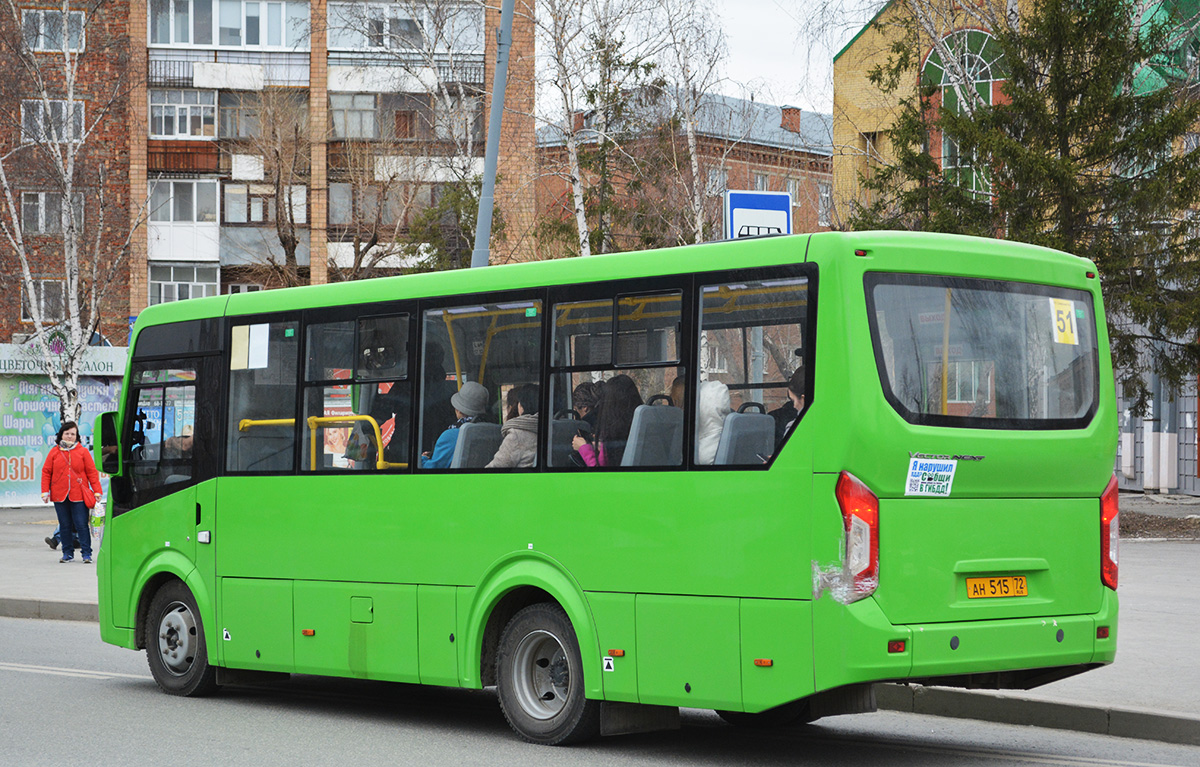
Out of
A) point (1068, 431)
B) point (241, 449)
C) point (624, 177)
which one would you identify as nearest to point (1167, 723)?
point (1068, 431)

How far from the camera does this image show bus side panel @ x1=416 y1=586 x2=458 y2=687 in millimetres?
9719

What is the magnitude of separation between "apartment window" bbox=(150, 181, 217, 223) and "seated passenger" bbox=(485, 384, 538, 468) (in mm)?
45813

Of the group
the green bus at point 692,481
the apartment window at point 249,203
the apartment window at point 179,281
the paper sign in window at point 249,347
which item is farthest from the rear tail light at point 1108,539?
the apartment window at point 179,281

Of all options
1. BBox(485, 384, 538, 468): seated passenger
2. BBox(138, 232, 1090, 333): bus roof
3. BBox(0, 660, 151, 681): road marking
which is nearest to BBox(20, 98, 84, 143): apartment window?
BBox(0, 660, 151, 681): road marking

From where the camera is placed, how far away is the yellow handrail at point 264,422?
1095 cm

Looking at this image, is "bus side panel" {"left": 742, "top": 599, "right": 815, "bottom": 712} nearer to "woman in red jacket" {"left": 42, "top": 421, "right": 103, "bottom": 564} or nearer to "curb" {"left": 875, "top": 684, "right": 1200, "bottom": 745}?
"curb" {"left": 875, "top": 684, "right": 1200, "bottom": 745}

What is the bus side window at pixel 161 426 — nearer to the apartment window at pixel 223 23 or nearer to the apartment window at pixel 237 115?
the apartment window at pixel 237 115

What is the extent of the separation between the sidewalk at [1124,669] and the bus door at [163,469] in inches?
197

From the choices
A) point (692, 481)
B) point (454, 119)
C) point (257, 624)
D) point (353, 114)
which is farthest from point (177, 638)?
point (353, 114)

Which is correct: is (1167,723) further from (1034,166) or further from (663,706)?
(1034,166)

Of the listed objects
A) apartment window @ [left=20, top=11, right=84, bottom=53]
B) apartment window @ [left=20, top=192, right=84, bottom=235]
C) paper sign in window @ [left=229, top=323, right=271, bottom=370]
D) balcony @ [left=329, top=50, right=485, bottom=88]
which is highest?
balcony @ [left=329, top=50, right=485, bottom=88]

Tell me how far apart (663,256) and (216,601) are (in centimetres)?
454

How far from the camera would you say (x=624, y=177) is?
108 feet

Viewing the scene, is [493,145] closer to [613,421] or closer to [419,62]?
[613,421]
